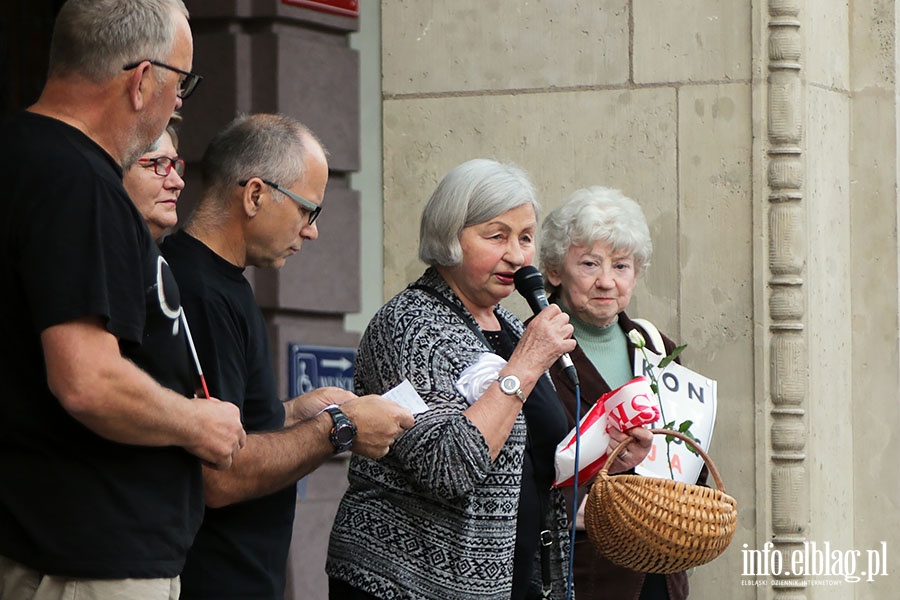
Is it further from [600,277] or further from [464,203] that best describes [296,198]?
[600,277]

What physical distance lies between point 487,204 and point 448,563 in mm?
1007

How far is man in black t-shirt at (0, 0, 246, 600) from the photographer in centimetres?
277

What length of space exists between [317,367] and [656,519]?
8.07ft

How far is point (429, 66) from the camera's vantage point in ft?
22.1

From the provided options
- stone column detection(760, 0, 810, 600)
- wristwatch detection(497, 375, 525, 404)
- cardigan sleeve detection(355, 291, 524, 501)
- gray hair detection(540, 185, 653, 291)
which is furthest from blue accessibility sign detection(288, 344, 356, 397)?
wristwatch detection(497, 375, 525, 404)

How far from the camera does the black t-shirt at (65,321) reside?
2.78 metres

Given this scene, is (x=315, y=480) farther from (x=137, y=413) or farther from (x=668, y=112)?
(x=137, y=413)

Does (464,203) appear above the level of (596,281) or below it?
above

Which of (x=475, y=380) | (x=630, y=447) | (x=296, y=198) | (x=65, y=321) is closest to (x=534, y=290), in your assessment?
(x=475, y=380)

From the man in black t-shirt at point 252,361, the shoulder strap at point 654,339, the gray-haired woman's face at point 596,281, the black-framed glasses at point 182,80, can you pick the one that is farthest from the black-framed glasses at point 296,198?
the shoulder strap at point 654,339

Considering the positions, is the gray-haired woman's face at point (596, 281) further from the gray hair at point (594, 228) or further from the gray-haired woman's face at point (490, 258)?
the gray-haired woman's face at point (490, 258)

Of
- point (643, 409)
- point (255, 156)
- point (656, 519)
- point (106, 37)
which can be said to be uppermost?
point (106, 37)

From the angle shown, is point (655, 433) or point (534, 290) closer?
point (534, 290)

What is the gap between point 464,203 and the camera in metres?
4.42
